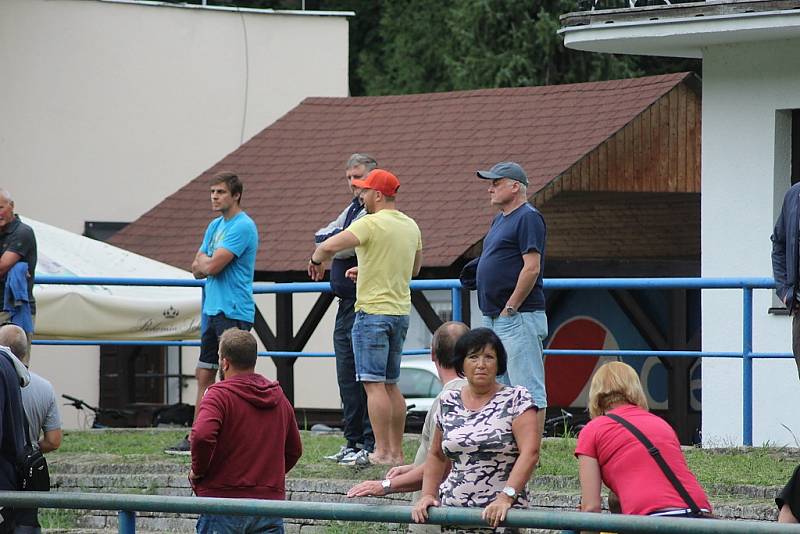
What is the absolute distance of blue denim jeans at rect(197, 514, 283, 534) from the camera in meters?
7.28

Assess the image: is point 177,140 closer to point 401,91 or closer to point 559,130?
point 559,130

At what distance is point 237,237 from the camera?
10.5 meters

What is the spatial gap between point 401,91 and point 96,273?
67.1 feet

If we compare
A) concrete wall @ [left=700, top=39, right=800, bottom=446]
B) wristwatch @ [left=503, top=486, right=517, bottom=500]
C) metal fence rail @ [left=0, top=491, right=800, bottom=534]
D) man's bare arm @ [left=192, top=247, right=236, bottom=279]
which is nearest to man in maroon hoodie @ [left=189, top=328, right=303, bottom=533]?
metal fence rail @ [left=0, top=491, right=800, bottom=534]

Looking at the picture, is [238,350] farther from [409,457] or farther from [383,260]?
[409,457]

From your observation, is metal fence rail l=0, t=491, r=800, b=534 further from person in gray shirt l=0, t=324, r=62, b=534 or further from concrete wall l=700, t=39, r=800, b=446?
concrete wall l=700, t=39, r=800, b=446

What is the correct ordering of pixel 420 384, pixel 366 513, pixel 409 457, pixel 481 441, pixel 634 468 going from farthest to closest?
1. pixel 420 384
2. pixel 409 457
3. pixel 481 441
4. pixel 634 468
5. pixel 366 513

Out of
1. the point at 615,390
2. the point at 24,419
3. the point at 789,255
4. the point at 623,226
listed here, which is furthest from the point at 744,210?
the point at 623,226

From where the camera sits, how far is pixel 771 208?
12844 mm

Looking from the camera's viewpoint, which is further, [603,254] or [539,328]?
[603,254]

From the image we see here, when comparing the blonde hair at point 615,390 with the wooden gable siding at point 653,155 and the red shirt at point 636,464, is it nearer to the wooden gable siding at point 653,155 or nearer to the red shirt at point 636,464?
the red shirt at point 636,464

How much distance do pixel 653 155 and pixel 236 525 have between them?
13.6 meters

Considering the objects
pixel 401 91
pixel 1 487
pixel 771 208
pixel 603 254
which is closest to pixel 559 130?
pixel 603 254

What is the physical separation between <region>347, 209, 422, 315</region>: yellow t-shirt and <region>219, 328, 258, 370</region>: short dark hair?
1970mm
